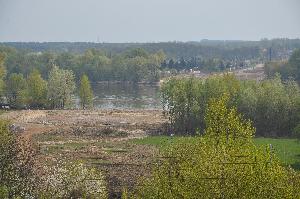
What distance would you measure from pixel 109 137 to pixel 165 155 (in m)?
39.3

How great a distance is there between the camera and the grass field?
1942 inches

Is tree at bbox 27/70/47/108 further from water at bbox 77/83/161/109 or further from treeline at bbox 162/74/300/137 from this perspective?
treeline at bbox 162/74/300/137

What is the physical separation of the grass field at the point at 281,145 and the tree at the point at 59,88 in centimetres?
3107

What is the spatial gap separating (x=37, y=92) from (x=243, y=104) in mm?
39317

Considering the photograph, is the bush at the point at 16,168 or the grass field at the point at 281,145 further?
the grass field at the point at 281,145

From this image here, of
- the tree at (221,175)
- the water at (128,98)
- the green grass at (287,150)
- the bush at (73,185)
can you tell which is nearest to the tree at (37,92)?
the water at (128,98)

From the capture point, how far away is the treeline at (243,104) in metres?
69.2

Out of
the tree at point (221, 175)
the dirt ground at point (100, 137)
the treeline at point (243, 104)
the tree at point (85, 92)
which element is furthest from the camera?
the tree at point (85, 92)

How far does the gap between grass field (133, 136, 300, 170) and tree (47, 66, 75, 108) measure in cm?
3107

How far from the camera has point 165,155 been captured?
26.4 metres

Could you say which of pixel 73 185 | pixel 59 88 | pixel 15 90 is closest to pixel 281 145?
pixel 73 185

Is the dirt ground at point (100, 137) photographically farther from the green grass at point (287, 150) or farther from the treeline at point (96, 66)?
the treeline at point (96, 66)

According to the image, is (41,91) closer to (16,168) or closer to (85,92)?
(85,92)

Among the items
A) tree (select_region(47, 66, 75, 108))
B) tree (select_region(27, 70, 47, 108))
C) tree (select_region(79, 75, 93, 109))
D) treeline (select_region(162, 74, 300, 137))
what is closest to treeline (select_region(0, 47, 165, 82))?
tree (select_region(79, 75, 93, 109))
